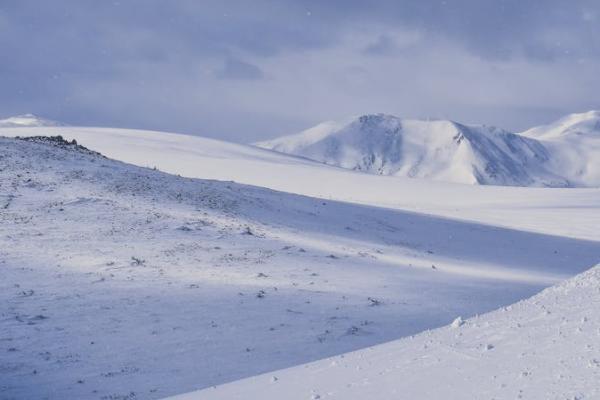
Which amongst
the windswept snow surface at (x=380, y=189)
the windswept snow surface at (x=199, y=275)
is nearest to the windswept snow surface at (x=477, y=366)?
the windswept snow surface at (x=199, y=275)

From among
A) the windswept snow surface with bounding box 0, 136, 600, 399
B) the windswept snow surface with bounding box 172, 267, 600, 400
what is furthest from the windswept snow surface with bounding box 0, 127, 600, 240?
the windswept snow surface with bounding box 172, 267, 600, 400

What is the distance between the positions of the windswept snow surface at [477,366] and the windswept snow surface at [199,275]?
4.29 meters

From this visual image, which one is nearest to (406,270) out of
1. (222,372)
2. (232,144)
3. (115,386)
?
(222,372)

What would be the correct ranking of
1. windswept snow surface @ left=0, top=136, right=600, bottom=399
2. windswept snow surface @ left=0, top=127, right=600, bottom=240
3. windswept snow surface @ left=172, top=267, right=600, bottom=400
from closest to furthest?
windswept snow surface @ left=172, top=267, right=600, bottom=400, windswept snow surface @ left=0, top=136, right=600, bottom=399, windswept snow surface @ left=0, top=127, right=600, bottom=240

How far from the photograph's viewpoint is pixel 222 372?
1327cm

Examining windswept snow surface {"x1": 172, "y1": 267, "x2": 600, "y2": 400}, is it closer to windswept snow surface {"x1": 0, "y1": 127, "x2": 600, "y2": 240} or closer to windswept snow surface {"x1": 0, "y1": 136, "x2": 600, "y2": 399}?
windswept snow surface {"x1": 0, "y1": 136, "x2": 600, "y2": 399}

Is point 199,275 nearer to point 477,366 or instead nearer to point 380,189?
point 477,366

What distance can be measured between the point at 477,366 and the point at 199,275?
13504 millimetres

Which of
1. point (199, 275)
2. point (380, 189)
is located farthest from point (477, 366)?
point (380, 189)

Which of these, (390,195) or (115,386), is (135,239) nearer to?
(115,386)

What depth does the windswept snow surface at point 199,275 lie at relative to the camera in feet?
45.8

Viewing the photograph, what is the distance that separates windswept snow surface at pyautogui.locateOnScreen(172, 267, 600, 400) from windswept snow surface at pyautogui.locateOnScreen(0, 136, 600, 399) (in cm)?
429

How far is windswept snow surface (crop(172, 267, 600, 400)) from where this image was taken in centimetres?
727

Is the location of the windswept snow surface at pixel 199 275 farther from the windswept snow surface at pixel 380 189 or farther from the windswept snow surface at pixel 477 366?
the windswept snow surface at pixel 380 189
